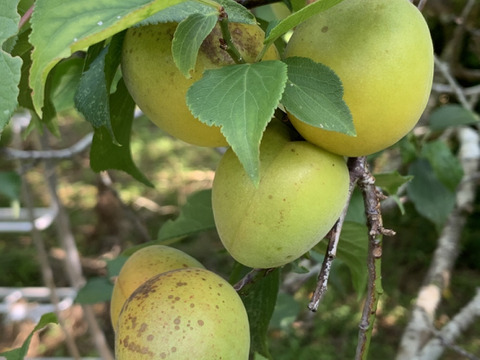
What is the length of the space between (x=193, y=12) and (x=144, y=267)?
0.96 feet

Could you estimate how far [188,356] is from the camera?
1.63ft

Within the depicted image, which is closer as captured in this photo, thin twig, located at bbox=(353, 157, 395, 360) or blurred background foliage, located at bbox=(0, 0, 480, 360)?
thin twig, located at bbox=(353, 157, 395, 360)

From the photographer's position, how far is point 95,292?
1.06m

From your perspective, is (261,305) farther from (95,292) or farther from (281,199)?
(95,292)

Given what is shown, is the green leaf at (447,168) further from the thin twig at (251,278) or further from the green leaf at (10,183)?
the green leaf at (10,183)

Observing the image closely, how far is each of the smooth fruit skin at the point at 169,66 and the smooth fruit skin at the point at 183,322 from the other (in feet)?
0.46

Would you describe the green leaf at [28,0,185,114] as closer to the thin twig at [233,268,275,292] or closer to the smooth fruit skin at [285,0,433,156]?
the smooth fruit skin at [285,0,433,156]

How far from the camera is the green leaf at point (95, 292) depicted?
104 cm

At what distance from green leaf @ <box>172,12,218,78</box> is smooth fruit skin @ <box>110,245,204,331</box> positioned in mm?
241

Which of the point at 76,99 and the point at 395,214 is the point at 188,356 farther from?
the point at 395,214

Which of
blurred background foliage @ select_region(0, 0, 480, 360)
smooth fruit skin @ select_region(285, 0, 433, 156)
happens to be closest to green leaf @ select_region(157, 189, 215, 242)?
smooth fruit skin @ select_region(285, 0, 433, 156)

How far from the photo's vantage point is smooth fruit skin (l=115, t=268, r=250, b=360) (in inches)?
19.7

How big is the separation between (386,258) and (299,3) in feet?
7.66

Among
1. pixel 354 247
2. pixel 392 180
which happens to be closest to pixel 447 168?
pixel 392 180
